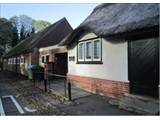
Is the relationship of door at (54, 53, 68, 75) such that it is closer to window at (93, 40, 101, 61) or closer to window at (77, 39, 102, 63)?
window at (77, 39, 102, 63)

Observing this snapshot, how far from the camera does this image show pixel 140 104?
29.2ft

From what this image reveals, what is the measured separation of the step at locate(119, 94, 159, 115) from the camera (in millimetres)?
8312

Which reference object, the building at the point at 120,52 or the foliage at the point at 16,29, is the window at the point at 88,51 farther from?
the foliage at the point at 16,29

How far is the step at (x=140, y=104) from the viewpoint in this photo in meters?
8.31

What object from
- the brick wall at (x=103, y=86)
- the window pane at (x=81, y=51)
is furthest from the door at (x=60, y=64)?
the window pane at (x=81, y=51)

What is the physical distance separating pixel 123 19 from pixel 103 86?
3431 mm

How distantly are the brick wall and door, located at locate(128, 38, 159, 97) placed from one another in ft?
2.02

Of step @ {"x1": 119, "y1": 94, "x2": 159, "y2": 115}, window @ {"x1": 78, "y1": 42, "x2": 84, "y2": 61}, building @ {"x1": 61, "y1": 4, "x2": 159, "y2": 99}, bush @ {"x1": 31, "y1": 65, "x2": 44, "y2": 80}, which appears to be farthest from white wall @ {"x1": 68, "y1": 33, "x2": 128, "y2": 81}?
bush @ {"x1": 31, "y1": 65, "x2": 44, "y2": 80}

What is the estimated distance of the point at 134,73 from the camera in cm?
1025

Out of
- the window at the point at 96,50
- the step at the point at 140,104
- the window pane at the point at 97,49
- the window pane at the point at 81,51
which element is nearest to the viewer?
the step at the point at 140,104

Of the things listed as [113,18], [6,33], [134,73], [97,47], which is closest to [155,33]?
[134,73]

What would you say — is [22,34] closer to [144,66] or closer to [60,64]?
[60,64]

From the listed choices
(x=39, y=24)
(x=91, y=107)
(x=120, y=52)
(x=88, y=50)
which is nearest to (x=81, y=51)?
(x=88, y=50)

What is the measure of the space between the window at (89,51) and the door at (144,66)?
289cm
